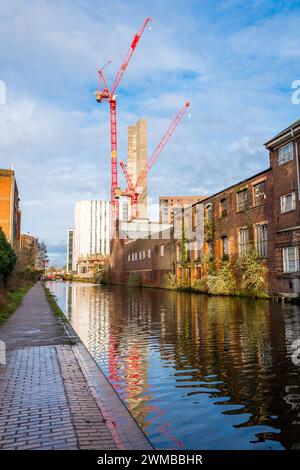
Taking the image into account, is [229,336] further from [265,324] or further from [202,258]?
[202,258]

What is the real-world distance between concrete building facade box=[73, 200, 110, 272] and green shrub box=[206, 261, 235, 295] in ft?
450

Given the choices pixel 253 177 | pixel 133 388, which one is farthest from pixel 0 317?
pixel 253 177

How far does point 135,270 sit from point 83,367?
53.1 metres

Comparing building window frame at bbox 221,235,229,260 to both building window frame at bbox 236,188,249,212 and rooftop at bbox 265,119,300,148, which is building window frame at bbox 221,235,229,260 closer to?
building window frame at bbox 236,188,249,212

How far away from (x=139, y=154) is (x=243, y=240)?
Answer: 108m

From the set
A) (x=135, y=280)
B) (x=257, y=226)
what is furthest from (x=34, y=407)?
(x=135, y=280)

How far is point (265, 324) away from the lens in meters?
13.5

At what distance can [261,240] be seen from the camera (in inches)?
1075

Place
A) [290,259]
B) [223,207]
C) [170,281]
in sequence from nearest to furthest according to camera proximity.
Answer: [290,259] → [223,207] → [170,281]

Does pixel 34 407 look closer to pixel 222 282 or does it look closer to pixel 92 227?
pixel 222 282

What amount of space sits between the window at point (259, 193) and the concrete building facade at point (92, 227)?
140139mm

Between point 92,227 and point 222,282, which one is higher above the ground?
point 92,227

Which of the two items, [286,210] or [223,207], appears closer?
[286,210]

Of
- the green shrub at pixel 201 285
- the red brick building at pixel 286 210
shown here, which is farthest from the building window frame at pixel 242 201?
the green shrub at pixel 201 285
